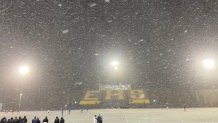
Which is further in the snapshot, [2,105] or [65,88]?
[65,88]

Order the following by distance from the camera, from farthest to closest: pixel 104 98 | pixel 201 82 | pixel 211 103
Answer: pixel 201 82 → pixel 104 98 → pixel 211 103

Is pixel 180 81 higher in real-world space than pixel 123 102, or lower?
higher

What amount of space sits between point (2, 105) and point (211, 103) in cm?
5202

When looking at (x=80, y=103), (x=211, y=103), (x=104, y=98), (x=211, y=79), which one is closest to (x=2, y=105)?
(x=80, y=103)

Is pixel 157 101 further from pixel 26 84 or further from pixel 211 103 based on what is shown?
pixel 26 84

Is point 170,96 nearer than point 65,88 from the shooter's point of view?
Yes

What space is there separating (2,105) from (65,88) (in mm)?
17255

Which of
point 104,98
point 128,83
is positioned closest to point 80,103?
point 104,98

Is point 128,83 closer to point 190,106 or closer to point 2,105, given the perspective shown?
point 190,106

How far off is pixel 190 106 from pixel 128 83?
812 inches

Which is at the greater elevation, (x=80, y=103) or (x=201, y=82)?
(x=201, y=82)

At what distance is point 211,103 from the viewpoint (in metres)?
63.0

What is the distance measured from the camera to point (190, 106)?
63.1 m

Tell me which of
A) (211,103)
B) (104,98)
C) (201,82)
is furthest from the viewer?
(201,82)
